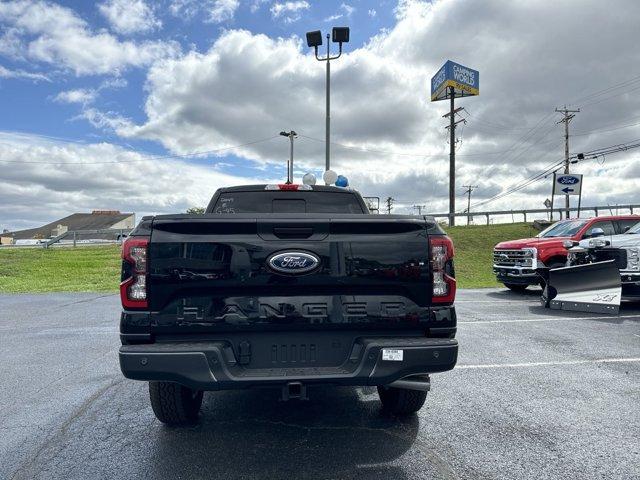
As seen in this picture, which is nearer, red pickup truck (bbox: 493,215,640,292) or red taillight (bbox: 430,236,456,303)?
red taillight (bbox: 430,236,456,303)

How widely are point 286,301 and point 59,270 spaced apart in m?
18.6

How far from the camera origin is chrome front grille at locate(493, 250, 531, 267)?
11.8m

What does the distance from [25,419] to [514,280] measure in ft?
36.2

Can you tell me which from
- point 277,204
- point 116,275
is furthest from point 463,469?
point 116,275

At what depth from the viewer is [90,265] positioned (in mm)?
19391

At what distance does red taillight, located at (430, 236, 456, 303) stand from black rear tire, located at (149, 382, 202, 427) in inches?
76.7

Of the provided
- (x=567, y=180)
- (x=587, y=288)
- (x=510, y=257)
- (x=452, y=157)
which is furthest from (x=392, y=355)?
(x=452, y=157)

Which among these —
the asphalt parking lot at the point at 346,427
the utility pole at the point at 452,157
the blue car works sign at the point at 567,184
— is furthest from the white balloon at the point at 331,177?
the utility pole at the point at 452,157

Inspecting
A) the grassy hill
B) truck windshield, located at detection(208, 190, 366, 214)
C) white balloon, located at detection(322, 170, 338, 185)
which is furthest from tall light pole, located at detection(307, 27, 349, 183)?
truck windshield, located at detection(208, 190, 366, 214)

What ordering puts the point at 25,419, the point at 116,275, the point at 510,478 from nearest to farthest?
the point at 510,478 → the point at 25,419 → the point at 116,275

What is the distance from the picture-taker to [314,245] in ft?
9.50

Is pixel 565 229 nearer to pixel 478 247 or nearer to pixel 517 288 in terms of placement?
pixel 517 288

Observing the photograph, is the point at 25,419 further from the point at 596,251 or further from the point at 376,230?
the point at 596,251

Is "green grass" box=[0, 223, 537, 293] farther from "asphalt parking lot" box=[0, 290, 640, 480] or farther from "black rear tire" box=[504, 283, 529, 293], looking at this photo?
"asphalt parking lot" box=[0, 290, 640, 480]
